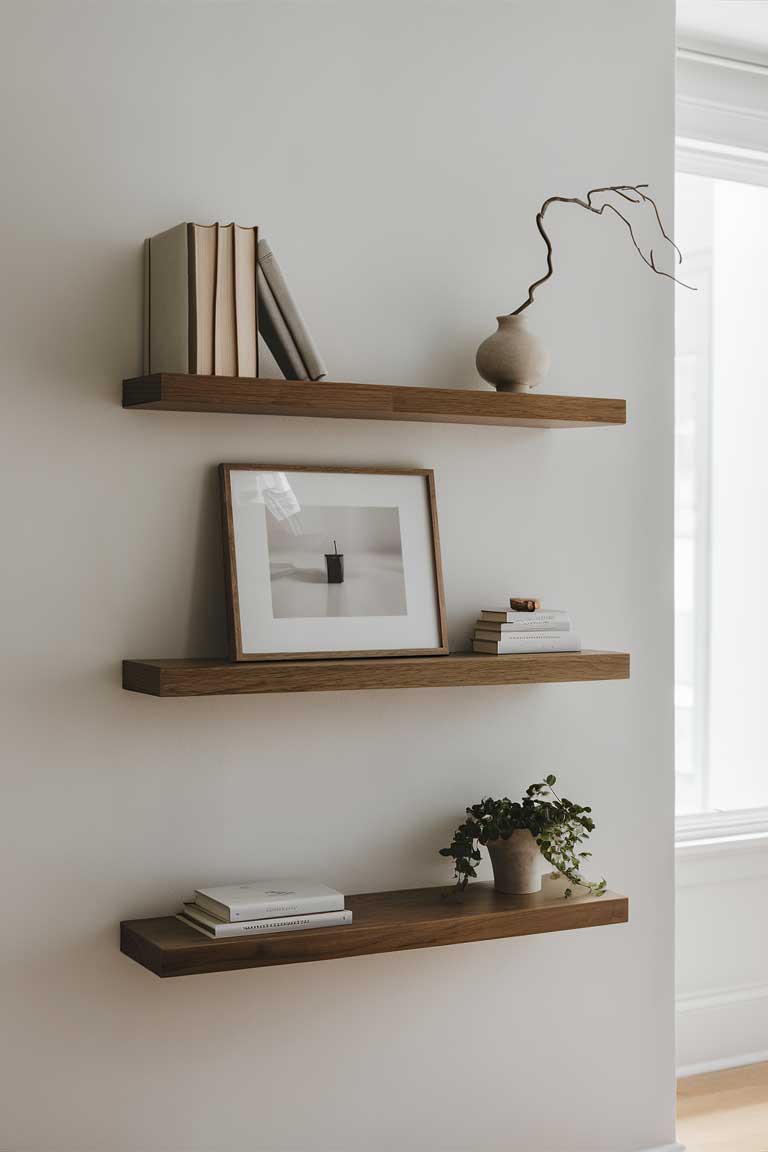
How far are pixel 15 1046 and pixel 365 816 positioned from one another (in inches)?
27.2

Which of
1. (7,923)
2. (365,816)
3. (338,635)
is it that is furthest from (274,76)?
(7,923)

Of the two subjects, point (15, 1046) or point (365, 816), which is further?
point (365, 816)

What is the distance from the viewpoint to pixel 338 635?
2.13m

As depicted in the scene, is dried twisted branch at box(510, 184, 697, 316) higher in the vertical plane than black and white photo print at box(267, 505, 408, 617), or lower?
higher

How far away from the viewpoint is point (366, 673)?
2.06 metres

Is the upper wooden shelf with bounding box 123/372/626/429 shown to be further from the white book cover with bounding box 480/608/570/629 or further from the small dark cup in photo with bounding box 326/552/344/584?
the white book cover with bounding box 480/608/570/629

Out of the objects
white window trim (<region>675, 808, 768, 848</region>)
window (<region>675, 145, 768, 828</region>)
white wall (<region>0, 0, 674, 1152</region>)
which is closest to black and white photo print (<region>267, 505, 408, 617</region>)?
white wall (<region>0, 0, 674, 1152</region>)

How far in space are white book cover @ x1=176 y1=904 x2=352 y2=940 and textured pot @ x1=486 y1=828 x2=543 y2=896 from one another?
35cm

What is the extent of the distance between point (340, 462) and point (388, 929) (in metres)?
0.81

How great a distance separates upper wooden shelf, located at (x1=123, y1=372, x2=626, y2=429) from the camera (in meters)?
1.93

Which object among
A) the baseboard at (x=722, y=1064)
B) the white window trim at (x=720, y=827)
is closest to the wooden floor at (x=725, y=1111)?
the baseboard at (x=722, y=1064)

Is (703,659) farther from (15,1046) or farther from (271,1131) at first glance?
(15,1046)

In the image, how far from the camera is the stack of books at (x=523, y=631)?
7.39 ft

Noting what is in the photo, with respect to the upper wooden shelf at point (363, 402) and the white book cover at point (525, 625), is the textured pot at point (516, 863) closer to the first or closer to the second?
the white book cover at point (525, 625)
